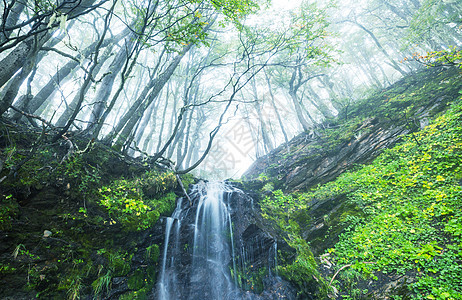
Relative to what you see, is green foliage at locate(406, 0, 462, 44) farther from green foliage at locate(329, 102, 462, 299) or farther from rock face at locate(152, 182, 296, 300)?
rock face at locate(152, 182, 296, 300)

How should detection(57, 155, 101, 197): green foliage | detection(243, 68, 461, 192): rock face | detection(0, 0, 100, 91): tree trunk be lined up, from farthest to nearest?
detection(243, 68, 461, 192): rock face → detection(57, 155, 101, 197): green foliage → detection(0, 0, 100, 91): tree trunk

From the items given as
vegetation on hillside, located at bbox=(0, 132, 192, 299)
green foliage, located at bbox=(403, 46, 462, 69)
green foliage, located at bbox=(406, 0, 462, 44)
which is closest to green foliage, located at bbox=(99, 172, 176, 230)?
vegetation on hillside, located at bbox=(0, 132, 192, 299)

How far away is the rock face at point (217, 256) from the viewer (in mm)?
5156

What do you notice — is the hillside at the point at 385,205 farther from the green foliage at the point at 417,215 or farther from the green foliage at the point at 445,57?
the green foliage at the point at 445,57

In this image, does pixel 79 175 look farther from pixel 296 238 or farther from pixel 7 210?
pixel 296 238

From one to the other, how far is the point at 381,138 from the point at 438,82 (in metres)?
4.61

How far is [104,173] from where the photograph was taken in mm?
5750

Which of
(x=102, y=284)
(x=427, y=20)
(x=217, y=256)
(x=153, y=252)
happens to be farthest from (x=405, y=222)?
(x=427, y=20)

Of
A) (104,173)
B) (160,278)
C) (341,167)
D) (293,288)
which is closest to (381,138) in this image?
(341,167)

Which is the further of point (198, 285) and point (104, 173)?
point (104, 173)

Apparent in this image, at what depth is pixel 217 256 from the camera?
6.14 m

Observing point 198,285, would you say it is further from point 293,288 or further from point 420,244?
point 420,244

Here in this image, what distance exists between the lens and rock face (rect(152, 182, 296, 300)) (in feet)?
16.9

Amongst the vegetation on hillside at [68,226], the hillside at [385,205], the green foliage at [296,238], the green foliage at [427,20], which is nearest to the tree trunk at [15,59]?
the vegetation on hillside at [68,226]
